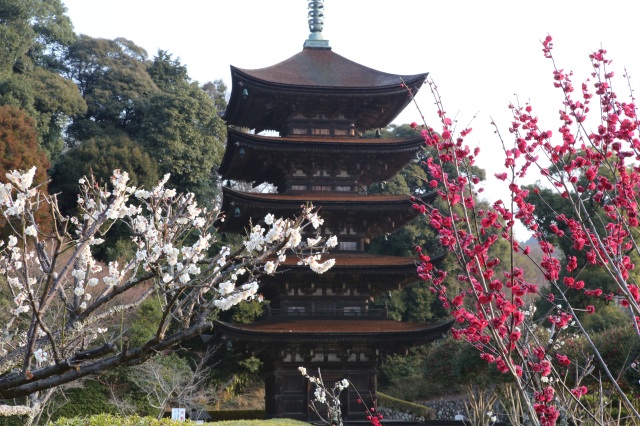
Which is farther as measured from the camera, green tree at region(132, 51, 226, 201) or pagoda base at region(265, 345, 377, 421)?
green tree at region(132, 51, 226, 201)

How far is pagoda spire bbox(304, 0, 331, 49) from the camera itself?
22781mm

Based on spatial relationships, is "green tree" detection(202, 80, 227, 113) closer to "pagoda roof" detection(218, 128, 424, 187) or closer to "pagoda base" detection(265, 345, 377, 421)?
"pagoda roof" detection(218, 128, 424, 187)

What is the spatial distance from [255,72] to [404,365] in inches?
656

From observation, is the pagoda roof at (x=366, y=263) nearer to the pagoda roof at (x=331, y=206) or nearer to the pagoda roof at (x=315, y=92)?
the pagoda roof at (x=331, y=206)

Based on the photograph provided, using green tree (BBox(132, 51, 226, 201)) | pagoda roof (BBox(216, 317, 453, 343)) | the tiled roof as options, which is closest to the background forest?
green tree (BBox(132, 51, 226, 201))

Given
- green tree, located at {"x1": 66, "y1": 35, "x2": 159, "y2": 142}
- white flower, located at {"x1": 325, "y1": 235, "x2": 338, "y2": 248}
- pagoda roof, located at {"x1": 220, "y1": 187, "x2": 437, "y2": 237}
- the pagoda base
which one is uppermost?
green tree, located at {"x1": 66, "y1": 35, "x2": 159, "y2": 142}

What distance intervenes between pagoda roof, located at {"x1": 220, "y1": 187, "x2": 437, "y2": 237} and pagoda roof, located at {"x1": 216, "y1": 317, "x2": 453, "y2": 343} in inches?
104

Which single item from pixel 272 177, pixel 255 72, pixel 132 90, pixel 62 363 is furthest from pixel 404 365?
pixel 62 363

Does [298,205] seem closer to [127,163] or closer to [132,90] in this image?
[127,163]

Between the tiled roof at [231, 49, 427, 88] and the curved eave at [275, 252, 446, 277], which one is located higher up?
the tiled roof at [231, 49, 427, 88]

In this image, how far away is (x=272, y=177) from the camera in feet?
70.6

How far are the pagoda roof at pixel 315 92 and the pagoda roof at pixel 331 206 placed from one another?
8.18 feet

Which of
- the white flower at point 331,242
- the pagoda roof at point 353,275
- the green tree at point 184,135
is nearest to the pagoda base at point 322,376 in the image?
the pagoda roof at point 353,275

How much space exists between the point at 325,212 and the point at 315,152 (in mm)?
1655
